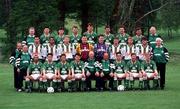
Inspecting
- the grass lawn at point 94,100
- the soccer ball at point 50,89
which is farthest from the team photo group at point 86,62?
the grass lawn at point 94,100

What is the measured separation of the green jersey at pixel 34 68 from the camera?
17.5 meters

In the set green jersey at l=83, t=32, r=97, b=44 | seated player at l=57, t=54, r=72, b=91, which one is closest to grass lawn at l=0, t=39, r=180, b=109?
seated player at l=57, t=54, r=72, b=91

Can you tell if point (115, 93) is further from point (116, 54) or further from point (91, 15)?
point (91, 15)

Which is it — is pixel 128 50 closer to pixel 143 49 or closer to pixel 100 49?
pixel 143 49

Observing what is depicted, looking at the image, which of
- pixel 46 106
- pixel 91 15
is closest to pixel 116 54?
pixel 46 106

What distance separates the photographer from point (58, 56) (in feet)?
58.9

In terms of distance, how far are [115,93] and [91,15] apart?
27.9 meters

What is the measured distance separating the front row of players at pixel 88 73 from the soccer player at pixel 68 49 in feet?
1.25

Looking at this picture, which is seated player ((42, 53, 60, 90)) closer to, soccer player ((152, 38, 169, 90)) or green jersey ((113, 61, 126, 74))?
green jersey ((113, 61, 126, 74))

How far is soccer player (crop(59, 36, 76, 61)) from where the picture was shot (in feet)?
58.2

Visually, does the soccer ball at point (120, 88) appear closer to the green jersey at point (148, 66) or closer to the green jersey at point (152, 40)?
the green jersey at point (148, 66)

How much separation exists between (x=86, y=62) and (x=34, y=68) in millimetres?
1666

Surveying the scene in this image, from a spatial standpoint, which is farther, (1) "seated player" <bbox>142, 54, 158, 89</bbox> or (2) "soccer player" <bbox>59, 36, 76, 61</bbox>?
(1) "seated player" <bbox>142, 54, 158, 89</bbox>

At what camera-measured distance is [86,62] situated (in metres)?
17.8
